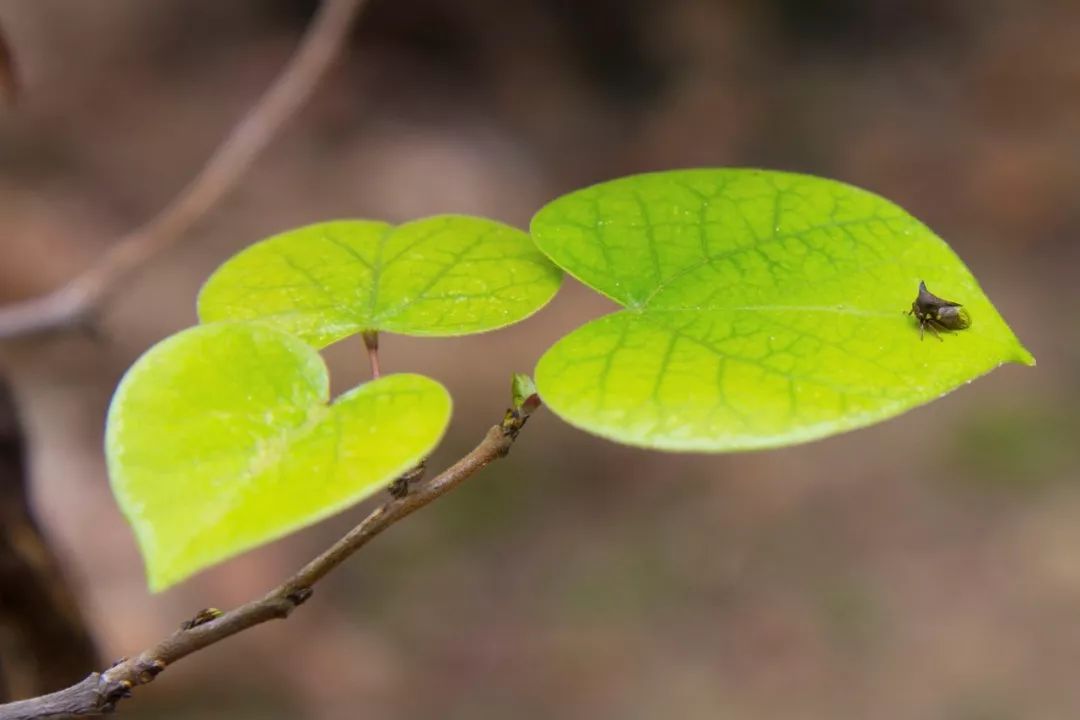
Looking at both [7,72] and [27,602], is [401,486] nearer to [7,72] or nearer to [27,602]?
[7,72]

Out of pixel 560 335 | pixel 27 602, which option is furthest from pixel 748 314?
pixel 560 335

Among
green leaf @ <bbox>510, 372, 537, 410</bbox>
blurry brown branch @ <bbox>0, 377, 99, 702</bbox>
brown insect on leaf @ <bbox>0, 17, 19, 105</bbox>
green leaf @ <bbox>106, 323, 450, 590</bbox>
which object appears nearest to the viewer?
green leaf @ <bbox>106, 323, 450, 590</bbox>

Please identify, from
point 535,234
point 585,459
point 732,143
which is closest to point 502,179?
point 732,143

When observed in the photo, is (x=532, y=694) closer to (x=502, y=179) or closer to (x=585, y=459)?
(x=585, y=459)

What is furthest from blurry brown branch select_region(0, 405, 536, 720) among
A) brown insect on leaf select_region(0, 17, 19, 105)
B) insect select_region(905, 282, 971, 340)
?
brown insect on leaf select_region(0, 17, 19, 105)

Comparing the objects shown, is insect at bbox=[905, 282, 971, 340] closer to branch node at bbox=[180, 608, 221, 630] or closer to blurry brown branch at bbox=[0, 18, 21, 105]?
branch node at bbox=[180, 608, 221, 630]

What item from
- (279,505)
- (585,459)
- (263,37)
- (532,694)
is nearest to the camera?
(279,505)
